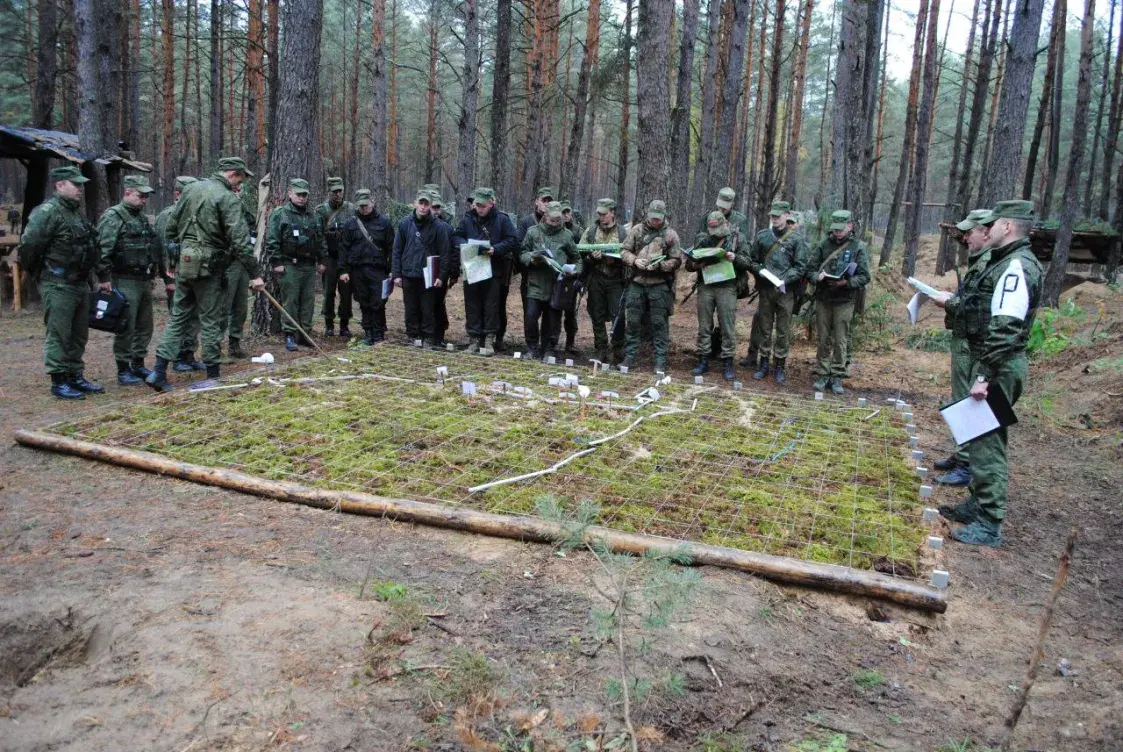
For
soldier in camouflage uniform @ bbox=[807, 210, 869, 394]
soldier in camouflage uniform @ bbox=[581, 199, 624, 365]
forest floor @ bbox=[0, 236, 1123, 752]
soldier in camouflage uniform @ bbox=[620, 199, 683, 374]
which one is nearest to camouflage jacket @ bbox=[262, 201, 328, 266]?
soldier in camouflage uniform @ bbox=[581, 199, 624, 365]

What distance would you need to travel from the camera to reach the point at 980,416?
13.9ft

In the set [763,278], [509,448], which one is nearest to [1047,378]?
[763,278]

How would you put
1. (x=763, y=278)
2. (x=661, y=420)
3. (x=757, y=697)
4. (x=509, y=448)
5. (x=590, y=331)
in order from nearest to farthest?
1. (x=757, y=697)
2. (x=509, y=448)
3. (x=661, y=420)
4. (x=763, y=278)
5. (x=590, y=331)

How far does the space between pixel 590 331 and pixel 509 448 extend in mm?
6596

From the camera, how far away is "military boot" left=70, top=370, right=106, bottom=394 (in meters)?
6.43

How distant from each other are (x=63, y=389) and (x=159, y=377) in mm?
712

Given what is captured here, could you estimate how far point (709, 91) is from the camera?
16.9 metres

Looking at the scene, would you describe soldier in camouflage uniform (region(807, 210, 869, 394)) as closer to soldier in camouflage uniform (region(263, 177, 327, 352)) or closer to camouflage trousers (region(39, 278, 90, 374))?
soldier in camouflage uniform (region(263, 177, 327, 352))

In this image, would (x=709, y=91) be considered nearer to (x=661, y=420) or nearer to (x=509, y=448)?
(x=661, y=420)

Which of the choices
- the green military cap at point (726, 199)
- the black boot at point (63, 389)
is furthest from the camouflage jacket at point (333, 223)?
the green military cap at point (726, 199)

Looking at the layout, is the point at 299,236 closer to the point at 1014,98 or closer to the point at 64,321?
the point at 64,321

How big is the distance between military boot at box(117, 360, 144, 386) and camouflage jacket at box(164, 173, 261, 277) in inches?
48.6

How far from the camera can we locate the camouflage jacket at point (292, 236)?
8.58 metres

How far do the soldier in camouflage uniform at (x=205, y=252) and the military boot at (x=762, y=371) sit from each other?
17.9 feet
